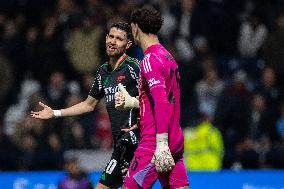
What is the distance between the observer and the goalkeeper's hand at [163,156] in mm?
7059

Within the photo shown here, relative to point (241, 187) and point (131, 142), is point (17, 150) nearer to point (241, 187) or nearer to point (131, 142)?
point (241, 187)

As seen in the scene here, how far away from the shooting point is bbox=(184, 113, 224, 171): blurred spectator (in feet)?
44.5

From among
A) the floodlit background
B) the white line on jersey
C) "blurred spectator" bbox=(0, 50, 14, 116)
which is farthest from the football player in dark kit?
"blurred spectator" bbox=(0, 50, 14, 116)

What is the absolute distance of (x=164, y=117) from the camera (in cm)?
709

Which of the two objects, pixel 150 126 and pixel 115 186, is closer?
pixel 150 126

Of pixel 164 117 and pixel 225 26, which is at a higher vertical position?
pixel 225 26

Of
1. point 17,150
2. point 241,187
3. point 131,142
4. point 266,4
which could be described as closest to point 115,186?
point 131,142

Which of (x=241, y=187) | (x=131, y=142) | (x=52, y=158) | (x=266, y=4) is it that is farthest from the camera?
(x=266, y=4)

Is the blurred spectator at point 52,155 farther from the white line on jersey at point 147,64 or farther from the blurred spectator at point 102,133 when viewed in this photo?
the white line on jersey at point 147,64

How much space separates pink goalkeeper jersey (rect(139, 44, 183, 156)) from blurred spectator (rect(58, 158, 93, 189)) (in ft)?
17.1

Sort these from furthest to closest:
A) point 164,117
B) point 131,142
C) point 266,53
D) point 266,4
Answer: point 266,4 < point 266,53 < point 131,142 < point 164,117

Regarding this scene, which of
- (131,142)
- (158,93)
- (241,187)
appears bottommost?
(241,187)

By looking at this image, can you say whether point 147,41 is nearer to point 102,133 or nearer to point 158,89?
point 158,89

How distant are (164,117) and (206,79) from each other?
7.41 metres
